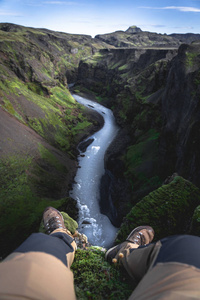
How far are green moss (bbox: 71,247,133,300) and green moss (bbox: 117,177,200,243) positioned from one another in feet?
8.74

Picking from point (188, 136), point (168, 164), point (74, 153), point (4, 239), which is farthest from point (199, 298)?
point (74, 153)

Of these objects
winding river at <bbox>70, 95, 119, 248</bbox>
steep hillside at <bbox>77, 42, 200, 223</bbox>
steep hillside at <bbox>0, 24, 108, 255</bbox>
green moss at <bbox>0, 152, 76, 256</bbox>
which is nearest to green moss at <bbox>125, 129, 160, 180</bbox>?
steep hillside at <bbox>77, 42, 200, 223</bbox>

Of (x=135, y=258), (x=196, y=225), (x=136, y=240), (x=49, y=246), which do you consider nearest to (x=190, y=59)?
(x=196, y=225)

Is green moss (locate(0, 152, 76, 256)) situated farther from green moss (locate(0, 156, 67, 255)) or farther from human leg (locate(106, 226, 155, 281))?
human leg (locate(106, 226, 155, 281))

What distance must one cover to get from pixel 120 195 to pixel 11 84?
111 ft

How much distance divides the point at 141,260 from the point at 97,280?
49.3 inches

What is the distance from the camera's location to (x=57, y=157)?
119ft

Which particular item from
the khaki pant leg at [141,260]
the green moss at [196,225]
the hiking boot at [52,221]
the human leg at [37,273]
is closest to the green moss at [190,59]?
the green moss at [196,225]

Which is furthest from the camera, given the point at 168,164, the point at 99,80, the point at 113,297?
the point at 99,80

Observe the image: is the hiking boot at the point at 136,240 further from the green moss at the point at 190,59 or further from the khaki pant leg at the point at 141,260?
the green moss at the point at 190,59

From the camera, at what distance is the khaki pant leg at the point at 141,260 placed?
316 cm

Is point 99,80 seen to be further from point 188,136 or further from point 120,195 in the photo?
point 188,136

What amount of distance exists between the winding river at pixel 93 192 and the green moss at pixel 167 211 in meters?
17.9

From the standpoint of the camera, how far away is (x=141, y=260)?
344cm
